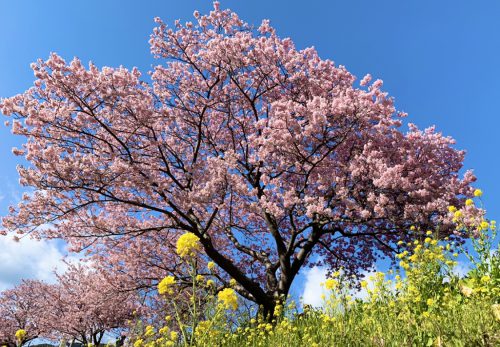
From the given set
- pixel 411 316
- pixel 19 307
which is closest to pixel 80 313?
pixel 19 307

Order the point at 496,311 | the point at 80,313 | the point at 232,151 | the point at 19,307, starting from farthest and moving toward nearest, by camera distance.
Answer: the point at 19,307 < the point at 80,313 < the point at 232,151 < the point at 496,311

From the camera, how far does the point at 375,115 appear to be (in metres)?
13.4

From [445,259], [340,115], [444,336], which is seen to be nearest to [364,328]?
[444,336]

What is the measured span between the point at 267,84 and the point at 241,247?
6.82m

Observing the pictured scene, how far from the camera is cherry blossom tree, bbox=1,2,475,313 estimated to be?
12.1 m

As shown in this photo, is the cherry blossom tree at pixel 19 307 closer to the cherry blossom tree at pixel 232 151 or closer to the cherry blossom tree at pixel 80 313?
the cherry blossom tree at pixel 80 313

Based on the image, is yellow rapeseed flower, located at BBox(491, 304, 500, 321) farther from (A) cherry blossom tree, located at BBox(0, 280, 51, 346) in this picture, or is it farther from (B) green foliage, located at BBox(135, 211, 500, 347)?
(A) cherry blossom tree, located at BBox(0, 280, 51, 346)

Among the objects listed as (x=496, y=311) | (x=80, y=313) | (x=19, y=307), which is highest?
(x=19, y=307)

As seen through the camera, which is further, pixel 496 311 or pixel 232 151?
pixel 232 151

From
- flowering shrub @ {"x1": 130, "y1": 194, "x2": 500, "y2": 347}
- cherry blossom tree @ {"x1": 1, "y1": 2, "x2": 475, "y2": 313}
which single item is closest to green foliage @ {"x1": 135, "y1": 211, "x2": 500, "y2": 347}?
flowering shrub @ {"x1": 130, "y1": 194, "x2": 500, "y2": 347}

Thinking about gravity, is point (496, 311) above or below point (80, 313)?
below

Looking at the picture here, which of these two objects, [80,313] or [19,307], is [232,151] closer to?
[80,313]

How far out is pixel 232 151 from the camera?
13062 mm

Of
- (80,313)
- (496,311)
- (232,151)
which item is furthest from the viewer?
(80,313)
